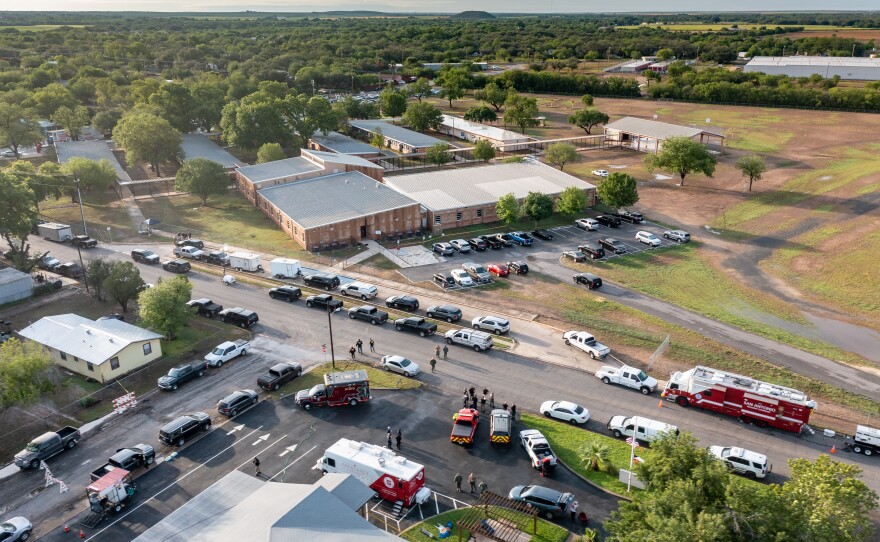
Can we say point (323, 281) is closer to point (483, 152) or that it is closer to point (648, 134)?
point (483, 152)

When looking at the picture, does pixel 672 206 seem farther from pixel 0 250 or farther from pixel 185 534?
pixel 0 250

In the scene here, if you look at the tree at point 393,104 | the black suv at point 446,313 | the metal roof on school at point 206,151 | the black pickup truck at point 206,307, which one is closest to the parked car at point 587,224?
the black suv at point 446,313

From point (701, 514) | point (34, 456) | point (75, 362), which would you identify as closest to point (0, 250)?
point (75, 362)

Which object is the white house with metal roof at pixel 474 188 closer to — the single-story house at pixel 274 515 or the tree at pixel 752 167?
the tree at pixel 752 167

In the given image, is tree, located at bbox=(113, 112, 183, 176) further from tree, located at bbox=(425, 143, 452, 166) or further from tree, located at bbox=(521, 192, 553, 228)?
tree, located at bbox=(521, 192, 553, 228)

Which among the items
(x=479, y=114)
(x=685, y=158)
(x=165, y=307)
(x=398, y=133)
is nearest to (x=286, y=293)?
(x=165, y=307)

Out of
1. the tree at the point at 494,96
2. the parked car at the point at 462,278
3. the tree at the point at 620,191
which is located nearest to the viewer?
the parked car at the point at 462,278
